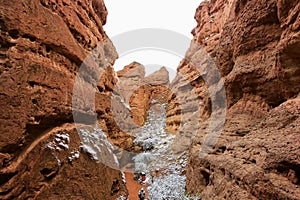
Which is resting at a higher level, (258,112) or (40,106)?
(258,112)

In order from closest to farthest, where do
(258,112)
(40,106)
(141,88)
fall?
1. (40,106)
2. (258,112)
3. (141,88)

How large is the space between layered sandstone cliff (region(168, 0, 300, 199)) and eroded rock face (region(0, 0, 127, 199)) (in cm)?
379

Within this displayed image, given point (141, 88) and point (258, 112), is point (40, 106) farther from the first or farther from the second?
point (141, 88)

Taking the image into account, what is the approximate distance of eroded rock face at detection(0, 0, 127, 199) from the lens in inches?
141

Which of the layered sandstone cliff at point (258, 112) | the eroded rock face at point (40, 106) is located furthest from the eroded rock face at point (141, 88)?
the eroded rock face at point (40, 106)

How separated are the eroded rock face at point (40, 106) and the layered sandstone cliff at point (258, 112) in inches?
149

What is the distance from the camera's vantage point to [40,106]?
14.3ft

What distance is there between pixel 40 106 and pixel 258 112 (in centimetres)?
593

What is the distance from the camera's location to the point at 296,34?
3.59 metres

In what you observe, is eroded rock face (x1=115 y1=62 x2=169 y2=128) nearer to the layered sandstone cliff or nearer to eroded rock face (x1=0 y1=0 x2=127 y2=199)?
the layered sandstone cliff

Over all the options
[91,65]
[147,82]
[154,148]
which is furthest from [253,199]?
[147,82]

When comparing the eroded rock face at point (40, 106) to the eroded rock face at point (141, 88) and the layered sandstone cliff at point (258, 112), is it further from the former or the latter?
the eroded rock face at point (141, 88)

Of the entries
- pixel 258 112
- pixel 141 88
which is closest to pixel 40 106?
pixel 258 112

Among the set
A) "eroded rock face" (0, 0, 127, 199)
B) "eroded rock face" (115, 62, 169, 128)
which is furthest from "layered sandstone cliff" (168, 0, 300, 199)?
"eroded rock face" (115, 62, 169, 128)
